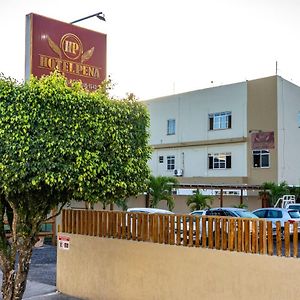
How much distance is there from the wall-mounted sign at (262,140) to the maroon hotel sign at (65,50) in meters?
21.1

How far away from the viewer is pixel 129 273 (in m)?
10.7

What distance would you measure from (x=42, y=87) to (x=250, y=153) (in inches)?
1059

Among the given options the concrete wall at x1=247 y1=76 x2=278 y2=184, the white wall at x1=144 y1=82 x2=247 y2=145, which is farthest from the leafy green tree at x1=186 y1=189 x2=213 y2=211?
the white wall at x1=144 y1=82 x2=247 y2=145

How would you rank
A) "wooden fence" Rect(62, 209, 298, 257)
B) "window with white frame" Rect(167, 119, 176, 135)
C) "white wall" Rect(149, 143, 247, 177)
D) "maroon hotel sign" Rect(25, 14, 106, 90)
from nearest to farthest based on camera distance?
"wooden fence" Rect(62, 209, 298, 257) < "maroon hotel sign" Rect(25, 14, 106, 90) < "white wall" Rect(149, 143, 247, 177) < "window with white frame" Rect(167, 119, 176, 135)

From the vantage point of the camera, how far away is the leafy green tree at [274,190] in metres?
29.9

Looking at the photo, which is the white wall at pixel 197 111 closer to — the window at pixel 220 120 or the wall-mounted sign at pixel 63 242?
the window at pixel 220 120

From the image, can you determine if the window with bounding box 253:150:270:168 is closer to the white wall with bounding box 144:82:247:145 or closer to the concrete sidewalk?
the white wall with bounding box 144:82:247:145

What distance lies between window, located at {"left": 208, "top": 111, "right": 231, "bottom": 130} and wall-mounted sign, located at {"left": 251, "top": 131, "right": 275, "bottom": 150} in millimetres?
2247

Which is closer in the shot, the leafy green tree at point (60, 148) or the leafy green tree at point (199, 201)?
the leafy green tree at point (60, 148)

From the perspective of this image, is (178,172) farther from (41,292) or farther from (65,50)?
(41,292)

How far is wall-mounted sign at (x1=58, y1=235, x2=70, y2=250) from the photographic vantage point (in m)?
12.2

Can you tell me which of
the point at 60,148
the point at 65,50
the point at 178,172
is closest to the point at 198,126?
the point at 178,172

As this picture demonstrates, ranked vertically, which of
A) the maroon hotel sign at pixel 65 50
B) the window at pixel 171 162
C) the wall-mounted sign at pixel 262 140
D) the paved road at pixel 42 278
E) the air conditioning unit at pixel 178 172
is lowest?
the paved road at pixel 42 278

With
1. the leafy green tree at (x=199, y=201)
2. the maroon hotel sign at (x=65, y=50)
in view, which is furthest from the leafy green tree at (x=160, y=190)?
the maroon hotel sign at (x=65, y=50)
